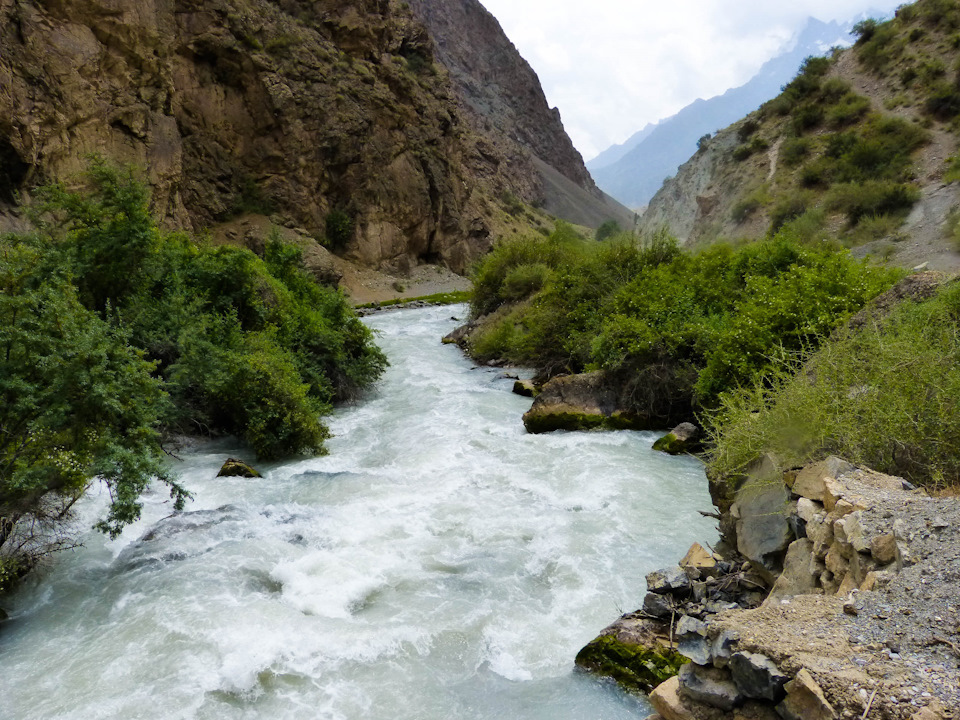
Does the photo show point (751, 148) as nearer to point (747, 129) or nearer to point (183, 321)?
point (747, 129)

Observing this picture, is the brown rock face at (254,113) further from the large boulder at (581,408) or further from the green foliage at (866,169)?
the green foliage at (866,169)

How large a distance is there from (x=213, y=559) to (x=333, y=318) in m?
10.7

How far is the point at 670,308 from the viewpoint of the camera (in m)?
13.9

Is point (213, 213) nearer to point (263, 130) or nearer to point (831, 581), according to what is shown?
point (263, 130)

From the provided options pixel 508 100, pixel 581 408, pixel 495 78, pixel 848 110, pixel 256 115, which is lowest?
pixel 581 408

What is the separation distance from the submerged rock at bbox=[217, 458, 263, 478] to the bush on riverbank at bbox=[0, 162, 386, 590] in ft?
2.84

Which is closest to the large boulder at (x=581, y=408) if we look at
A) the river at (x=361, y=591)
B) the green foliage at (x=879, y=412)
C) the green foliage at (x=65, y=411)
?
the river at (x=361, y=591)

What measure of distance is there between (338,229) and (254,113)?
32.0 feet

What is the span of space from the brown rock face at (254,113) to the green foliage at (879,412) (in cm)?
2414

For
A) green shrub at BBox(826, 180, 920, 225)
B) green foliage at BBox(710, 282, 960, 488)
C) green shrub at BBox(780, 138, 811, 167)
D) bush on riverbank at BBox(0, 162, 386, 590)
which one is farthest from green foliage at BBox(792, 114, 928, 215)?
bush on riverbank at BBox(0, 162, 386, 590)

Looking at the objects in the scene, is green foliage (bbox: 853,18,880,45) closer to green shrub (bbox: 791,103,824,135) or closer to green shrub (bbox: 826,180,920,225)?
green shrub (bbox: 791,103,824,135)

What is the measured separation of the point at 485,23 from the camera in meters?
127

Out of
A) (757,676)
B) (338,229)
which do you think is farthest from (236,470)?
(338,229)

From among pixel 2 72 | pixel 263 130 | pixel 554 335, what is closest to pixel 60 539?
pixel 554 335
